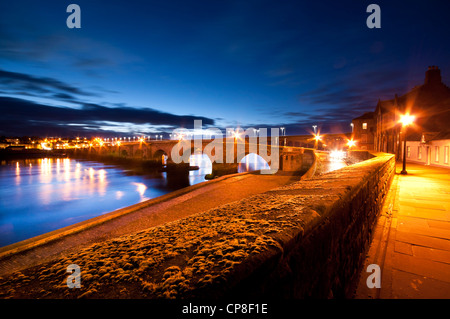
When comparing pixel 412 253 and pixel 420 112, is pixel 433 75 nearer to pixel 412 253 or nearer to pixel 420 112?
pixel 420 112

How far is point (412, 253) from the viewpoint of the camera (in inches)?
130

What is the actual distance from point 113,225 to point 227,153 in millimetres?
30217

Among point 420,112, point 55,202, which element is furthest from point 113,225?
point 420,112

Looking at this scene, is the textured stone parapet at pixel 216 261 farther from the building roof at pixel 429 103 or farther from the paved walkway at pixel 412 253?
the building roof at pixel 429 103

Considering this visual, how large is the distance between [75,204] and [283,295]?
1098 inches

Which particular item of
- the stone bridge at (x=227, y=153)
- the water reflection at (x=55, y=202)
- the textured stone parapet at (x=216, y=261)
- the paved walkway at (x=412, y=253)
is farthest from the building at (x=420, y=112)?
the water reflection at (x=55, y=202)

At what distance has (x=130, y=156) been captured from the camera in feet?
236

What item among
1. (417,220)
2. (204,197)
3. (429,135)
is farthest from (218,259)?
(429,135)

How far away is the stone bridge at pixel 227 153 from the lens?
30312 millimetres

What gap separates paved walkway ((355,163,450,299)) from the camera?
8.13 ft

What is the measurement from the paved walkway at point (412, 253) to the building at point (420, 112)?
1856cm

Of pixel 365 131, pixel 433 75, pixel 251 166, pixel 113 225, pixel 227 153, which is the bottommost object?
pixel 251 166

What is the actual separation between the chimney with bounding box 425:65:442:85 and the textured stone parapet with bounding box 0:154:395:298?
124 feet

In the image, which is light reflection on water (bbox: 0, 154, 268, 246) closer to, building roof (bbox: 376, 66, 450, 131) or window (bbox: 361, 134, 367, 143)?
building roof (bbox: 376, 66, 450, 131)
